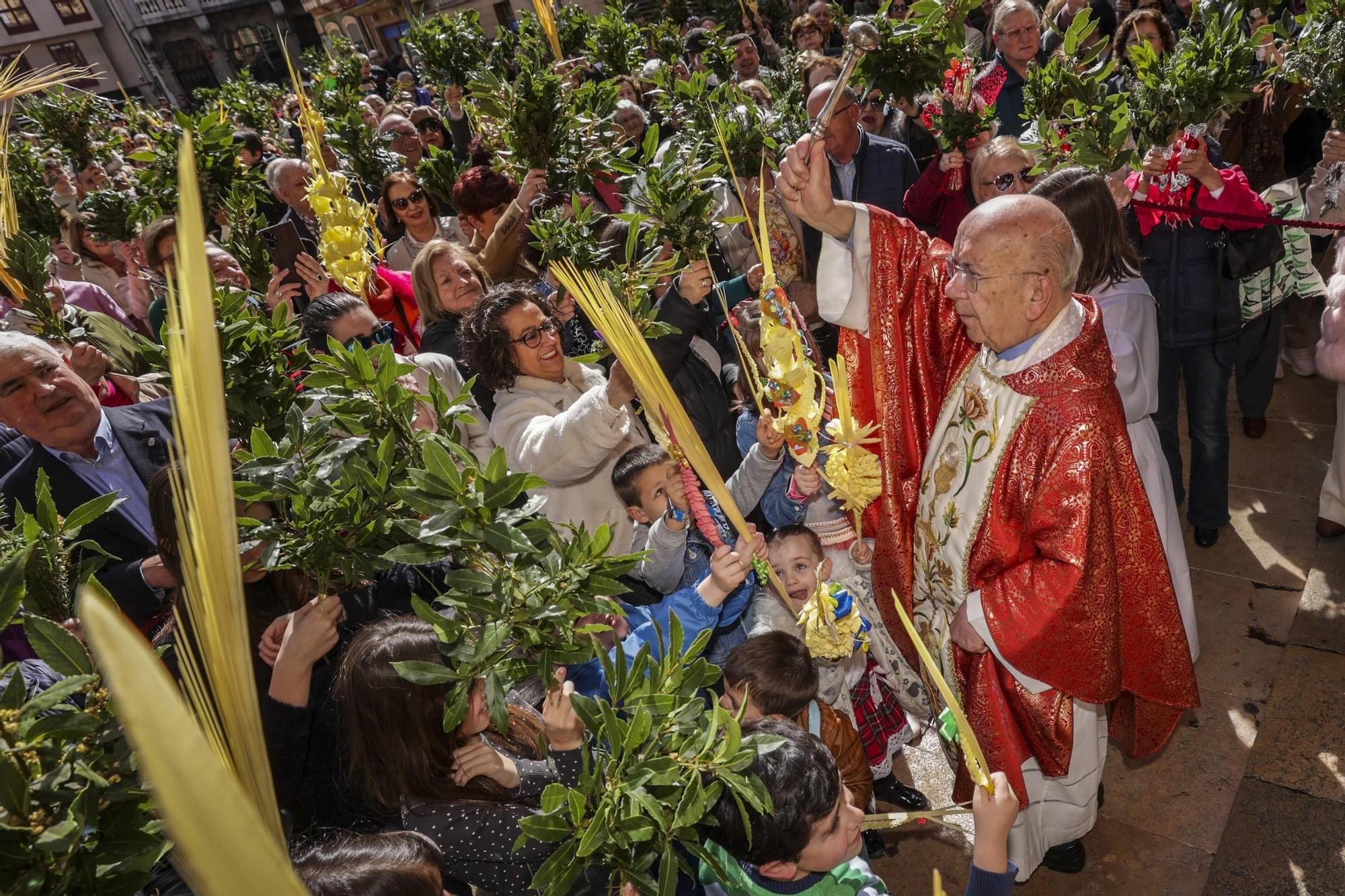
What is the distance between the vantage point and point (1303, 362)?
5.10 m

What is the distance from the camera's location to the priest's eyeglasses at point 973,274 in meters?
2.22

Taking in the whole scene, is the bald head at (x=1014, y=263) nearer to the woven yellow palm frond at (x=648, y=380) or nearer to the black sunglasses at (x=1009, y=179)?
the woven yellow palm frond at (x=648, y=380)

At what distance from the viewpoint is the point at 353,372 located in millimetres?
2064

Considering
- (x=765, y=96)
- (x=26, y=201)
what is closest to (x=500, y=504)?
(x=765, y=96)

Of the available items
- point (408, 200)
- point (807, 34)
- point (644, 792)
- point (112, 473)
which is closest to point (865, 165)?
point (408, 200)

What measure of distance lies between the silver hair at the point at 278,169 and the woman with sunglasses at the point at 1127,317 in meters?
5.16

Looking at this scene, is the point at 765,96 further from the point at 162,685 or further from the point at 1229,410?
the point at 162,685

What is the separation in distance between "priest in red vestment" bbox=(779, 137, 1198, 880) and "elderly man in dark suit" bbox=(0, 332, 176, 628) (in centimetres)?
231

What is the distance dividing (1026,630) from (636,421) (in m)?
1.72

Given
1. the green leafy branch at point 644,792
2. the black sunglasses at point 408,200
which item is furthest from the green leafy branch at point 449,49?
the green leafy branch at point 644,792

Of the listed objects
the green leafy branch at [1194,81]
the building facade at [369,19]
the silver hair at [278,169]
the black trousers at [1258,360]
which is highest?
the building facade at [369,19]

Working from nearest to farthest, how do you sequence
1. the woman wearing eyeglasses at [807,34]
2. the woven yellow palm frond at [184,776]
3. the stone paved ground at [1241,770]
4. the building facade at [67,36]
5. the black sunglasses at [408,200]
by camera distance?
the woven yellow palm frond at [184,776], the stone paved ground at [1241,770], the black sunglasses at [408,200], the woman wearing eyeglasses at [807,34], the building facade at [67,36]

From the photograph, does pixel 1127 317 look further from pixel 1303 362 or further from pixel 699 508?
pixel 1303 362

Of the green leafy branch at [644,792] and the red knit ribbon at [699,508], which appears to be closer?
the green leafy branch at [644,792]
